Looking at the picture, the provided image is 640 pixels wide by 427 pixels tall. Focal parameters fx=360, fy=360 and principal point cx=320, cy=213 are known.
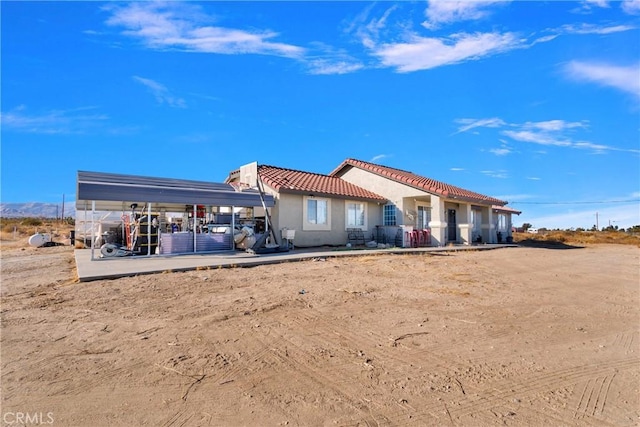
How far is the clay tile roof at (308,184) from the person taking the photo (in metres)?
17.2

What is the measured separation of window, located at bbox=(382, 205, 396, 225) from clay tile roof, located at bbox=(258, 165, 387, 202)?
0.64 m

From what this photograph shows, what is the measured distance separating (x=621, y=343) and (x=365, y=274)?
19.0ft

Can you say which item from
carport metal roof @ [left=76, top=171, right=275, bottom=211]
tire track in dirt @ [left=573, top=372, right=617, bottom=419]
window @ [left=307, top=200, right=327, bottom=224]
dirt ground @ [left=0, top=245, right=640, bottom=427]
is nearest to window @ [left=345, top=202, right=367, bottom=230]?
window @ [left=307, top=200, right=327, bottom=224]

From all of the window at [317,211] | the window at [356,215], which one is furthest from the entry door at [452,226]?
the window at [317,211]

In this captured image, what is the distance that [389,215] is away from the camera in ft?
70.9

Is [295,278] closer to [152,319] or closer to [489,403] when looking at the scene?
[152,319]

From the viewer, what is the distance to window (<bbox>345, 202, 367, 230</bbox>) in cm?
1994

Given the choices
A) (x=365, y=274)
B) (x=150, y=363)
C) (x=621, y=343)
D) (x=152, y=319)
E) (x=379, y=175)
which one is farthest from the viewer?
(x=379, y=175)

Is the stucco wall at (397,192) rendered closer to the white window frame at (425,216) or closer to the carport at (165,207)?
the white window frame at (425,216)

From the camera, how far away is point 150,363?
3922mm

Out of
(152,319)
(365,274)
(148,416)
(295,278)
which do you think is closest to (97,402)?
(148,416)

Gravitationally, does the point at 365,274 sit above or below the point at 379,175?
below

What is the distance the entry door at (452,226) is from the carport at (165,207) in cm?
1307

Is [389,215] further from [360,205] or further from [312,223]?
[312,223]
